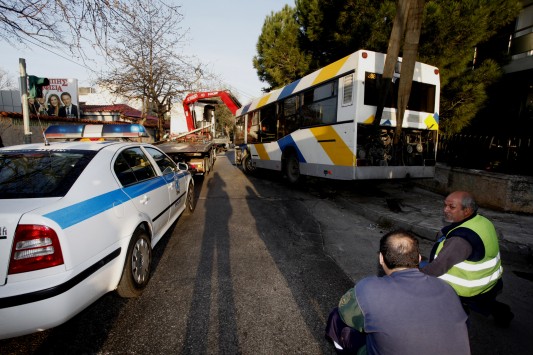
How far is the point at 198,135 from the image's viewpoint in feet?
47.8

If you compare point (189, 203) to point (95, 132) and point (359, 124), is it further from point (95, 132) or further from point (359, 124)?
point (359, 124)

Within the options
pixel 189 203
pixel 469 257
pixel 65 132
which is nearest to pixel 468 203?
pixel 469 257

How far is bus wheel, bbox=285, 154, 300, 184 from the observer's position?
8625 mm

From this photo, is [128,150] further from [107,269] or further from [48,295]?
[48,295]

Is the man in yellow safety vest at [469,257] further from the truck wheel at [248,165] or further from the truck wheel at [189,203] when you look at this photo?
the truck wheel at [248,165]

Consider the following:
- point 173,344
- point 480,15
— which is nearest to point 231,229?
point 173,344

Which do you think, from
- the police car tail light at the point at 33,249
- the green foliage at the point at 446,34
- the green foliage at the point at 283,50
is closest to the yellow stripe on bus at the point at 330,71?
the green foliage at the point at 446,34

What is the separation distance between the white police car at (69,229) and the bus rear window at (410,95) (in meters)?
5.09

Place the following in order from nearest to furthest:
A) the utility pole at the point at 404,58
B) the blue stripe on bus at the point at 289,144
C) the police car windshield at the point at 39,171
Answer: the police car windshield at the point at 39,171 < the utility pole at the point at 404,58 < the blue stripe on bus at the point at 289,144

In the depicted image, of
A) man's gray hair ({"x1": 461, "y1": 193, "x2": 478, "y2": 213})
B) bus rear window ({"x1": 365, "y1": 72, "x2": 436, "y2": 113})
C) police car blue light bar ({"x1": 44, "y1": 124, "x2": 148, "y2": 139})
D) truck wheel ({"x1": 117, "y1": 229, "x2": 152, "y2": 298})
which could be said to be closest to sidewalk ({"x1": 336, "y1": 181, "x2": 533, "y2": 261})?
bus rear window ({"x1": 365, "y1": 72, "x2": 436, "y2": 113})

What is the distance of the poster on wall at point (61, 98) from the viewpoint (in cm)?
2493

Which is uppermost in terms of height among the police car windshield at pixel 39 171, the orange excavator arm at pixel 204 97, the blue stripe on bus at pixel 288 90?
the orange excavator arm at pixel 204 97

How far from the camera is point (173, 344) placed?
2.16 m

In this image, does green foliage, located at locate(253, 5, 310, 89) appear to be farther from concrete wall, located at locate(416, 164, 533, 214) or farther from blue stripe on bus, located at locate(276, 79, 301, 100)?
concrete wall, located at locate(416, 164, 533, 214)
